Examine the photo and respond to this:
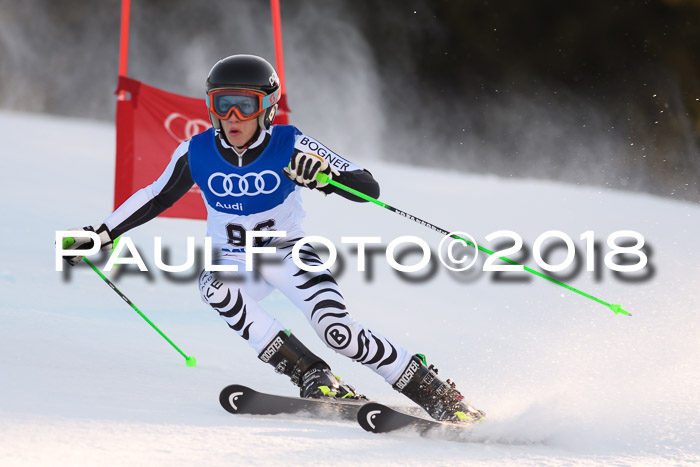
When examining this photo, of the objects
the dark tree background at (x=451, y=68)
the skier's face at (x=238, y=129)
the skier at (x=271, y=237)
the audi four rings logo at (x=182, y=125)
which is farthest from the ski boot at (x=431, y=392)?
the dark tree background at (x=451, y=68)

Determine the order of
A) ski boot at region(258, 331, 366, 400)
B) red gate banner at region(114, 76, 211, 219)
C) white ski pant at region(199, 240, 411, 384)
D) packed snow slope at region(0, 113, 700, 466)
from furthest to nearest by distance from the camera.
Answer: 1. red gate banner at region(114, 76, 211, 219)
2. ski boot at region(258, 331, 366, 400)
3. white ski pant at region(199, 240, 411, 384)
4. packed snow slope at region(0, 113, 700, 466)

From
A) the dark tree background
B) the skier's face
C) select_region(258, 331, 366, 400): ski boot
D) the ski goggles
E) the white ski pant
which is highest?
the dark tree background

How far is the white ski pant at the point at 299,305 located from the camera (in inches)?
118

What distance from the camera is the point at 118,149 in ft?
16.8

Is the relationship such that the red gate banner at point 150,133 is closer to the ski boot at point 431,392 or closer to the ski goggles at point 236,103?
the ski goggles at point 236,103

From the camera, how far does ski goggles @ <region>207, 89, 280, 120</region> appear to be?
3.06 meters

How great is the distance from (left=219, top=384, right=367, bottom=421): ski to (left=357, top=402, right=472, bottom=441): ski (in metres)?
0.28

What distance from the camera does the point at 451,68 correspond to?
45.2 ft

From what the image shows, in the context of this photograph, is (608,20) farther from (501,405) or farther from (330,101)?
(501,405)

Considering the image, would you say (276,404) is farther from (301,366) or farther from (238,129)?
(238,129)

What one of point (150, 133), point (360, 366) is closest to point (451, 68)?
point (150, 133)

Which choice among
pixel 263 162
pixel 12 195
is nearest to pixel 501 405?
pixel 263 162

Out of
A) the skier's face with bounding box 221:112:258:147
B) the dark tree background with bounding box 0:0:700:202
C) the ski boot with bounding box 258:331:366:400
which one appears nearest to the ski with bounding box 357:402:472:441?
the ski boot with bounding box 258:331:366:400

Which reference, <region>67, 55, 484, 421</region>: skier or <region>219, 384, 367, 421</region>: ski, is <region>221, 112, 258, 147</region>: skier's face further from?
<region>219, 384, 367, 421</region>: ski
